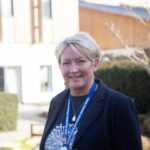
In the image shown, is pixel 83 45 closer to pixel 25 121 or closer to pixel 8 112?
pixel 8 112

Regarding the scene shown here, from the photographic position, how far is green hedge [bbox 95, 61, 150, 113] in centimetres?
1277

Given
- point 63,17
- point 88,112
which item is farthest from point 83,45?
point 63,17

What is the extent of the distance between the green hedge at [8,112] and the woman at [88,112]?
11428mm

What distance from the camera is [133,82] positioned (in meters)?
12.9

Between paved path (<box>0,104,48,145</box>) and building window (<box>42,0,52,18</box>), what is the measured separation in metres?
5.03

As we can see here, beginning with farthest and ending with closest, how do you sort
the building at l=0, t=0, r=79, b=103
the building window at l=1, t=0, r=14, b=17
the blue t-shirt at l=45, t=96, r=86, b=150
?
the building at l=0, t=0, r=79, b=103, the building window at l=1, t=0, r=14, b=17, the blue t-shirt at l=45, t=96, r=86, b=150

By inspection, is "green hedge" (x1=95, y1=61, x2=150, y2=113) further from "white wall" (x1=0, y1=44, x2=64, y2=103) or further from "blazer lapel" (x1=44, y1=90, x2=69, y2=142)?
"white wall" (x1=0, y1=44, x2=64, y2=103)

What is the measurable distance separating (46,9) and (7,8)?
2.40 meters

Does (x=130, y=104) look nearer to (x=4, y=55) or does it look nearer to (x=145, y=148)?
(x=145, y=148)

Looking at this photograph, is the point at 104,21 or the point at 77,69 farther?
the point at 104,21

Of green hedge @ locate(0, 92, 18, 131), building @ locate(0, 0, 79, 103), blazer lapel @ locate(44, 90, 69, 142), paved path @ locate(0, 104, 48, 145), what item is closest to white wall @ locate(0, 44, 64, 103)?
building @ locate(0, 0, 79, 103)

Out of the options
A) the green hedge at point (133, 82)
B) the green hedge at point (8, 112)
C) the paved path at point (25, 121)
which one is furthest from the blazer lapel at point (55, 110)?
the green hedge at point (8, 112)

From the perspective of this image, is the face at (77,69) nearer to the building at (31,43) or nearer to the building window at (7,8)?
the building at (31,43)

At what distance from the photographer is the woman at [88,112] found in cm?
270
